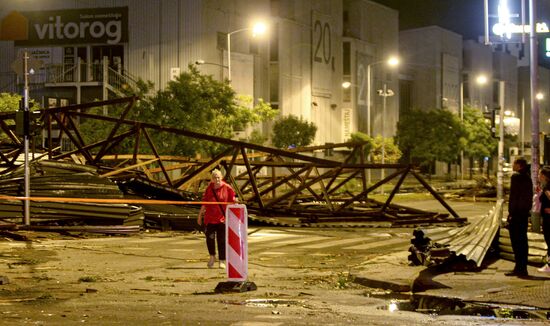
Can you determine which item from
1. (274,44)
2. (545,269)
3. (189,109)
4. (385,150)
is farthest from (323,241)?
(385,150)

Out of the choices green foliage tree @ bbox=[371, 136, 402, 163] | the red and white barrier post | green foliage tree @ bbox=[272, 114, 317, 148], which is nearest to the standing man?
the red and white barrier post

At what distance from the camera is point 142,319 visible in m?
8.70

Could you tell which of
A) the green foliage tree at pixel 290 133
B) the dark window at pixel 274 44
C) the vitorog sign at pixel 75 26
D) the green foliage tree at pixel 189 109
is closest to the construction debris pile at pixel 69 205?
the green foliage tree at pixel 189 109

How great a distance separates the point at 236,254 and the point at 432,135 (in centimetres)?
6522

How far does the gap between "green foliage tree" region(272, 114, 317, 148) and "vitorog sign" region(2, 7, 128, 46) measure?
1231 cm

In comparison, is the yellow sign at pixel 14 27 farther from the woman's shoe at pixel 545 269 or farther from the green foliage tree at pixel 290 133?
the woman's shoe at pixel 545 269

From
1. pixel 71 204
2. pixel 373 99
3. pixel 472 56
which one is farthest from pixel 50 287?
pixel 472 56

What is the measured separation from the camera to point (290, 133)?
58594 millimetres

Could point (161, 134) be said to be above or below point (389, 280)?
above

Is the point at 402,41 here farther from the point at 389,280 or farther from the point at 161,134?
the point at 389,280

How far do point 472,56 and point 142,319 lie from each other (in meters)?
97.7

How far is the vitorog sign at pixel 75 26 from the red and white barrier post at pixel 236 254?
45.0m

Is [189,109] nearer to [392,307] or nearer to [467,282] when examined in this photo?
[467,282]

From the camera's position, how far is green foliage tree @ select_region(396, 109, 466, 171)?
245 feet
